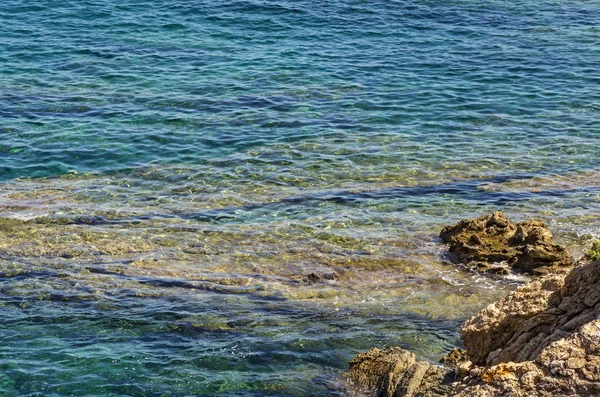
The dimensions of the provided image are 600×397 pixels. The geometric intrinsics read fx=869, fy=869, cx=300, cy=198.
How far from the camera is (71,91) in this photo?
31.2 m

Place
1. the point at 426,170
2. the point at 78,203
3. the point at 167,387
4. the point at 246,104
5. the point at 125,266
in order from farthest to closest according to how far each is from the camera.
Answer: the point at 246,104 → the point at 426,170 → the point at 78,203 → the point at 125,266 → the point at 167,387

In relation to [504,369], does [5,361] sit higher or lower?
lower

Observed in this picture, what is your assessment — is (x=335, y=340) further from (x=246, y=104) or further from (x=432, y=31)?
(x=432, y=31)

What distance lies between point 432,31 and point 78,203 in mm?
22466

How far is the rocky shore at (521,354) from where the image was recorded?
31.4 ft

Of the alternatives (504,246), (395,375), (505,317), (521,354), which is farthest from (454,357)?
(504,246)

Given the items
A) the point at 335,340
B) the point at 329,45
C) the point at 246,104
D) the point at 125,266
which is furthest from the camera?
the point at 329,45

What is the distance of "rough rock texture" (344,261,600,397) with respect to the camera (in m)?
9.54

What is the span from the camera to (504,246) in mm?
19031

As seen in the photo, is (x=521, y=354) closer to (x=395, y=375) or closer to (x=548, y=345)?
(x=548, y=345)

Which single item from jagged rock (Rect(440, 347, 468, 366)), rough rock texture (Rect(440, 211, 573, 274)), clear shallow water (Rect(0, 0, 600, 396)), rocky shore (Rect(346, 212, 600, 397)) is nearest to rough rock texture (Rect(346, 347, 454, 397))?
→ rocky shore (Rect(346, 212, 600, 397))

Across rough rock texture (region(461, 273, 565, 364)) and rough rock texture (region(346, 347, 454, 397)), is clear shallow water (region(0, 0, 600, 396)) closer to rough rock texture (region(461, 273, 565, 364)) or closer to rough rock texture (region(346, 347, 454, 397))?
rough rock texture (region(346, 347, 454, 397))

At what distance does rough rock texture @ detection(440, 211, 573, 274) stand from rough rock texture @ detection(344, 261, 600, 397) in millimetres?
4965

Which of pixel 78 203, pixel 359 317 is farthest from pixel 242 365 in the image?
pixel 78 203
